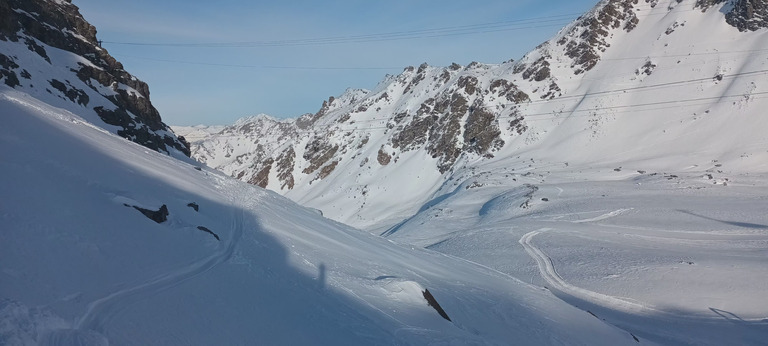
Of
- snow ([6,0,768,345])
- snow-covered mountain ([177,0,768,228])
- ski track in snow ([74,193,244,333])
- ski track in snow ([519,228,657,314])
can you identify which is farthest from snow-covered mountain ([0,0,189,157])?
snow-covered mountain ([177,0,768,228])

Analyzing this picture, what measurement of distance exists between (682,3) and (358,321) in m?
86.5

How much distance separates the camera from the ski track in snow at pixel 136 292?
6.40m

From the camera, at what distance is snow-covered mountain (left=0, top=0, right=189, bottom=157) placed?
106ft

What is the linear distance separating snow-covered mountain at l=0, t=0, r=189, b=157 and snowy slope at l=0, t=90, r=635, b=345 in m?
19.1

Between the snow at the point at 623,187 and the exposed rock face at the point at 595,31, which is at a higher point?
the exposed rock face at the point at 595,31

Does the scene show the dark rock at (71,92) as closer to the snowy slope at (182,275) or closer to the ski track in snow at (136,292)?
the snowy slope at (182,275)

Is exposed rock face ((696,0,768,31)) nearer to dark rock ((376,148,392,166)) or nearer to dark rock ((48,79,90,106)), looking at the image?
dark rock ((376,148,392,166))

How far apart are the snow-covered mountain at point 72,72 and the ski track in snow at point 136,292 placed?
25.4 metres

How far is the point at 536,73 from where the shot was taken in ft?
260

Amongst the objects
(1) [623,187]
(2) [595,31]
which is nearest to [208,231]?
(1) [623,187]

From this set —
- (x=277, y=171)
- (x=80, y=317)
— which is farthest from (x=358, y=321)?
(x=277, y=171)

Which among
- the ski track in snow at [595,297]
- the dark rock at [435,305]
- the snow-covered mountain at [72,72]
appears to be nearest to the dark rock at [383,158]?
the snow-covered mountain at [72,72]

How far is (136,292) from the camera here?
7.58 meters

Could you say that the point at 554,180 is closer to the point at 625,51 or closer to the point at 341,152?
the point at 625,51
